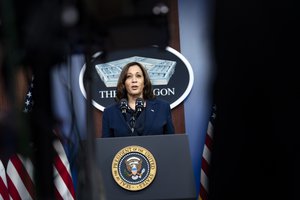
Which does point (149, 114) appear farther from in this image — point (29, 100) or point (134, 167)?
point (29, 100)

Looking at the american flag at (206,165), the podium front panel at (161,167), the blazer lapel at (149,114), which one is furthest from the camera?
the blazer lapel at (149,114)

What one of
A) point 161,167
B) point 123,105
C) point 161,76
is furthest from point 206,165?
point 161,76

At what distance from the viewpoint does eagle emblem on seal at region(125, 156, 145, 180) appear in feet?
10.8

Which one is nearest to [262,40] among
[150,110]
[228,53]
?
[228,53]

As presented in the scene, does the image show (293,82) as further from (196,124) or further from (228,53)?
(196,124)

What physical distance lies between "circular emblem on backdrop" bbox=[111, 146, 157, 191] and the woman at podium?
0.37 metres

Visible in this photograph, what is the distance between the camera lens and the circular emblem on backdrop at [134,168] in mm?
3285

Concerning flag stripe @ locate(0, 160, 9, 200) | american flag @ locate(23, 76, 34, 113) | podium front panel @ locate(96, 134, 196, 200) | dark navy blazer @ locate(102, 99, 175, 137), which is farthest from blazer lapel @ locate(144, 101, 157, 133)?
american flag @ locate(23, 76, 34, 113)

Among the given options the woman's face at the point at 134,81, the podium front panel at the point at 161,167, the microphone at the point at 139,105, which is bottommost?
the podium front panel at the point at 161,167

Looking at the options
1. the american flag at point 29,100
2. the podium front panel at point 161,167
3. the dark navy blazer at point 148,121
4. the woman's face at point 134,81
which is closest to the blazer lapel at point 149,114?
the dark navy blazer at point 148,121

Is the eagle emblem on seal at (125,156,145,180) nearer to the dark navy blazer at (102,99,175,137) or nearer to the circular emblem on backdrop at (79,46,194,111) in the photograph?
the dark navy blazer at (102,99,175,137)

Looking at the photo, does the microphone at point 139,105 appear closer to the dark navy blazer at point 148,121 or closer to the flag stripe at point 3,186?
the dark navy blazer at point 148,121

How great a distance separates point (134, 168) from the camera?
332 centimetres

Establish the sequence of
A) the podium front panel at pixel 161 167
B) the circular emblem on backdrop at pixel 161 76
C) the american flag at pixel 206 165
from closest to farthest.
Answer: the american flag at pixel 206 165 < the podium front panel at pixel 161 167 < the circular emblem on backdrop at pixel 161 76
